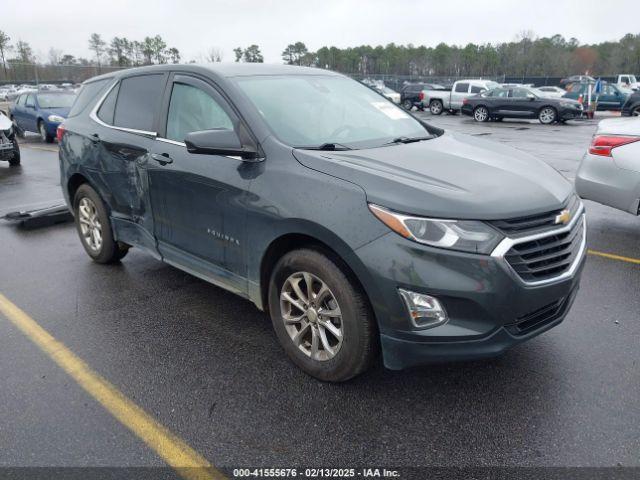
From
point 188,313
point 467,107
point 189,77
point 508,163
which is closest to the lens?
point 508,163

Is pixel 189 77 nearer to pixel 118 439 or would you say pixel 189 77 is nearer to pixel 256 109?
pixel 256 109

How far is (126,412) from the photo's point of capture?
2.88 metres

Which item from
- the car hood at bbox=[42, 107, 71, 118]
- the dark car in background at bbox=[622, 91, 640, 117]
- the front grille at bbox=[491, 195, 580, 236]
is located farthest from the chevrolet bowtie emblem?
the dark car in background at bbox=[622, 91, 640, 117]

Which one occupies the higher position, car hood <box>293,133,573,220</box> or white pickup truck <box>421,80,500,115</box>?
car hood <box>293,133,573,220</box>

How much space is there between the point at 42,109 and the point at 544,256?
1813cm

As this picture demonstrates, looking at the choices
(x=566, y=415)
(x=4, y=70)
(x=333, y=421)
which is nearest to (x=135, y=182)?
(x=333, y=421)

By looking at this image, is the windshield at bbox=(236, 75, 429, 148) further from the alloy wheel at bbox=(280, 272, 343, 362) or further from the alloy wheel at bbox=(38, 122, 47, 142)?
the alloy wheel at bbox=(38, 122, 47, 142)

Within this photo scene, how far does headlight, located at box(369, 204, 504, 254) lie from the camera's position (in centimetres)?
253

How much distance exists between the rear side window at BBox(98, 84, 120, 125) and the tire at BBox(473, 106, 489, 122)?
70.2 ft

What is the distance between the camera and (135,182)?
419 centimetres

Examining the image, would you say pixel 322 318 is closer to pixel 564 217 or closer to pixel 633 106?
pixel 564 217

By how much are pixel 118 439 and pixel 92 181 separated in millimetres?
2820

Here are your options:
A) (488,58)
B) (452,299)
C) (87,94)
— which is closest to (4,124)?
(87,94)

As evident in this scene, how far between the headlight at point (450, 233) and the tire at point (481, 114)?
22693 millimetres
